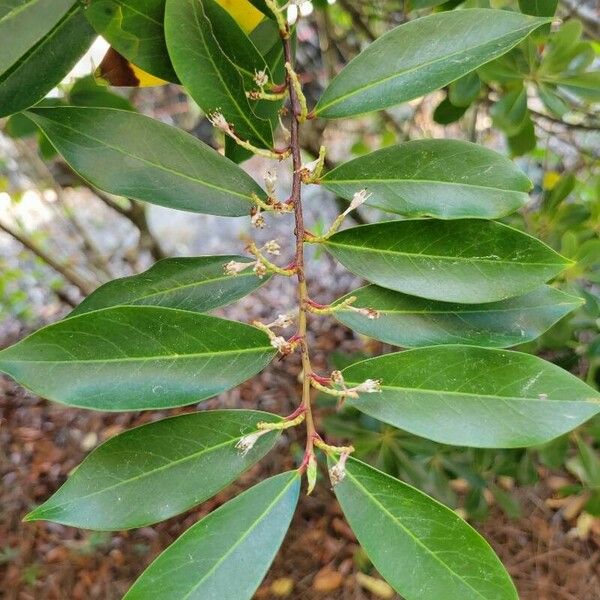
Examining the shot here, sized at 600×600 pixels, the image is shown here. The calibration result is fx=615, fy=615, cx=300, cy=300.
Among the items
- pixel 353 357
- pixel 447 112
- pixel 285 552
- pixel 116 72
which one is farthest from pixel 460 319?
pixel 285 552

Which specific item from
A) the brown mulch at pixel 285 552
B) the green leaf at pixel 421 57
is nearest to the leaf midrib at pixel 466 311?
the green leaf at pixel 421 57

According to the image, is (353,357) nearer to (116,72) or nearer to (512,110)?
(512,110)

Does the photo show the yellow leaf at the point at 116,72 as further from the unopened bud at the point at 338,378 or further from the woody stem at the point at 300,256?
the unopened bud at the point at 338,378

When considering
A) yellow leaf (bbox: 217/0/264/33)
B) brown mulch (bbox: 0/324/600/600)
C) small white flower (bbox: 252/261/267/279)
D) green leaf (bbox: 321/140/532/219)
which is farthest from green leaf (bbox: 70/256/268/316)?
brown mulch (bbox: 0/324/600/600)

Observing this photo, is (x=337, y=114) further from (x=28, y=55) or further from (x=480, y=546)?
(x=480, y=546)

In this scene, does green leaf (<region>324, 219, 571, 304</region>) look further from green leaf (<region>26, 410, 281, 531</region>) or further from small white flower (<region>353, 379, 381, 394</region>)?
green leaf (<region>26, 410, 281, 531</region>)

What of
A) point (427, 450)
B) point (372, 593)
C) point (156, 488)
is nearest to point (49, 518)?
point (156, 488)
